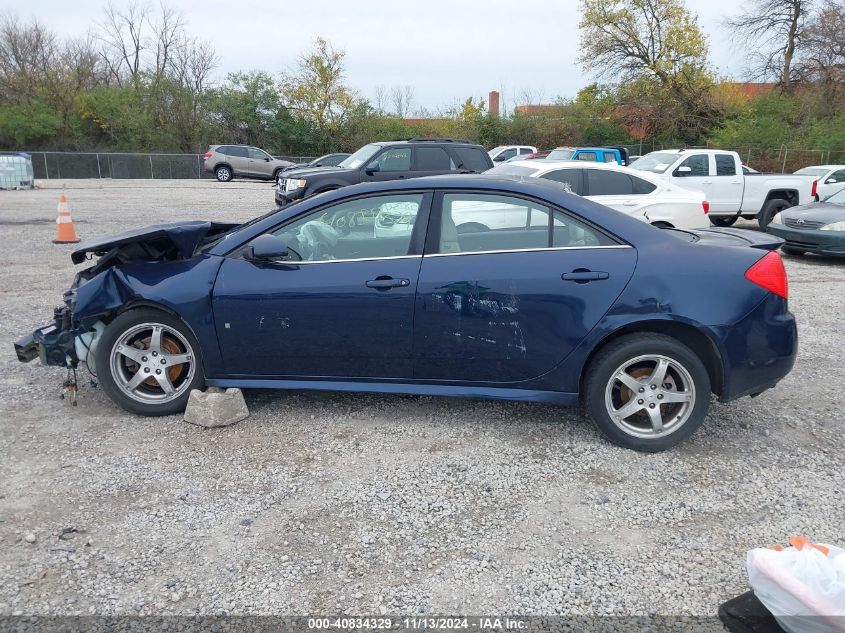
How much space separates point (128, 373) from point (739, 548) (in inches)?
145

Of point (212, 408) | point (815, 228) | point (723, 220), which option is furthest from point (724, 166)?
point (212, 408)

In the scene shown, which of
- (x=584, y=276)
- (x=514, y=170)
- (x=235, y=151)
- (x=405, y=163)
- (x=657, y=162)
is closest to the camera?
(x=584, y=276)

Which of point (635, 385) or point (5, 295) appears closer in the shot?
point (635, 385)

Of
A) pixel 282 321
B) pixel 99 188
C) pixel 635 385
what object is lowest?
pixel 635 385

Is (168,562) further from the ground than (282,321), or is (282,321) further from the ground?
(282,321)

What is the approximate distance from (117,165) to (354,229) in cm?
3572

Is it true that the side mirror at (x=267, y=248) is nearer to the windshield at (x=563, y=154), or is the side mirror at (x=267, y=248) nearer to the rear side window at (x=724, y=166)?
the rear side window at (x=724, y=166)

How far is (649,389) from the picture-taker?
3.84m

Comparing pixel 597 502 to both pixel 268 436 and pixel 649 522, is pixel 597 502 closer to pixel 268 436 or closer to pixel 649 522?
pixel 649 522

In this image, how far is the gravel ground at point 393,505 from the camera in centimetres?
271

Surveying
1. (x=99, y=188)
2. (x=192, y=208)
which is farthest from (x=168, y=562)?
(x=99, y=188)

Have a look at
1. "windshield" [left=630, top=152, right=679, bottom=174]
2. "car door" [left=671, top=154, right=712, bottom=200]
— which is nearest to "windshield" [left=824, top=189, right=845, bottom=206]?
"car door" [left=671, top=154, right=712, bottom=200]

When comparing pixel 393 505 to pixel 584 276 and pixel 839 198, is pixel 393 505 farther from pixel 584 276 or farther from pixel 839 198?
pixel 839 198

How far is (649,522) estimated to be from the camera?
10.5ft
